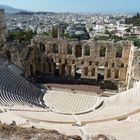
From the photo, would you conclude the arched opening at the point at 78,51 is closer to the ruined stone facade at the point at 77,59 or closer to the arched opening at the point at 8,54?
the ruined stone facade at the point at 77,59

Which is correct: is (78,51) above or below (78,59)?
above

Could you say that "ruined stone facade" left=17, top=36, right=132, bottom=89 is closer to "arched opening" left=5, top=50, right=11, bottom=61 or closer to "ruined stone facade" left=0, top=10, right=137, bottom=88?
"ruined stone facade" left=0, top=10, right=137, bottom=88

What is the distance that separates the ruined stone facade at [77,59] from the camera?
4134 centimetres

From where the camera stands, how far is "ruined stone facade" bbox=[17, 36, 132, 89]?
41.3 meters

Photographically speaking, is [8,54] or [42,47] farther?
[42,47]

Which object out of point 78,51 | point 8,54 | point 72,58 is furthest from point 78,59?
point 8,54

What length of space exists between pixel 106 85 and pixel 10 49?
15483mm

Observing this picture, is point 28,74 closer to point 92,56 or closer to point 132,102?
point 92,56

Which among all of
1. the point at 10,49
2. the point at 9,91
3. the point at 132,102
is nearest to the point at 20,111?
the point at 9,91

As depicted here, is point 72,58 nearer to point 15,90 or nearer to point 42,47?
point 42,47

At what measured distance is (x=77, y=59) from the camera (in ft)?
140

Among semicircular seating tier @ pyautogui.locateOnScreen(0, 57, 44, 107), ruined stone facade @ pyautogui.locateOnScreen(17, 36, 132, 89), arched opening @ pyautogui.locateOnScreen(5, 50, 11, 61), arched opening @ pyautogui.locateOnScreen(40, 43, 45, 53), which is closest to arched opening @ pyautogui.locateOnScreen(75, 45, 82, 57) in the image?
ruined stone facade @ pyautogui.locateOnScreen(17, 36, 132, 89)

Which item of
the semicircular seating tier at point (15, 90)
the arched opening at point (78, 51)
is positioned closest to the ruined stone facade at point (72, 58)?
the arched opening at point (78, 51)

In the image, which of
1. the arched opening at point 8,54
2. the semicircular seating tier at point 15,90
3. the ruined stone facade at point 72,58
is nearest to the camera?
the semicircular seating tier at point 15,90
